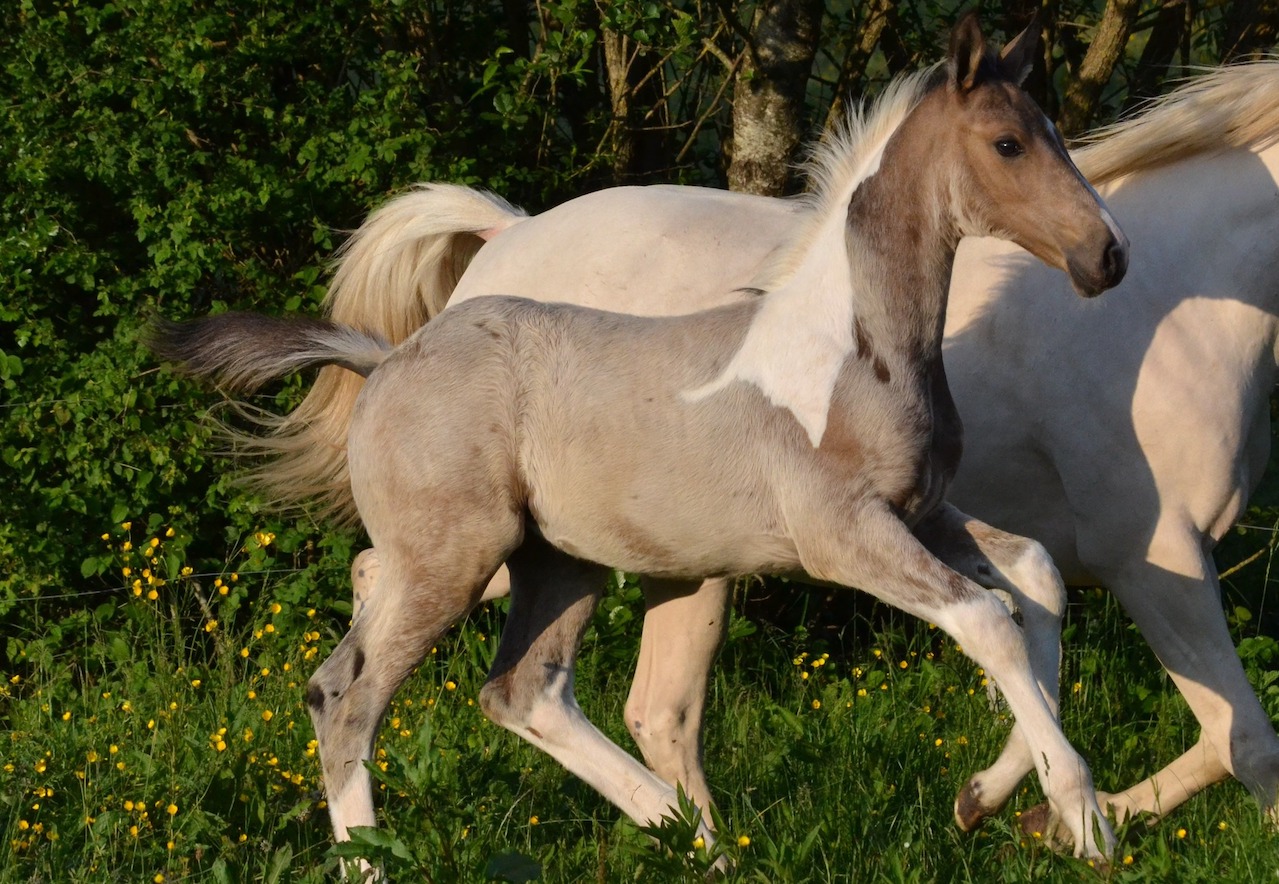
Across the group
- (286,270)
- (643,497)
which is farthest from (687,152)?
(643,497)

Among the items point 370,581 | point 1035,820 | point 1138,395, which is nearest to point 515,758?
point 370,581

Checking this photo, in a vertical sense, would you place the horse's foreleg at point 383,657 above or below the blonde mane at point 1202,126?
below

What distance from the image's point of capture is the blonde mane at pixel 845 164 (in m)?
3.43

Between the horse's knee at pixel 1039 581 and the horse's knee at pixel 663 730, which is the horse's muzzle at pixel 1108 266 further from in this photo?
the horse's knee at pixel 663 730

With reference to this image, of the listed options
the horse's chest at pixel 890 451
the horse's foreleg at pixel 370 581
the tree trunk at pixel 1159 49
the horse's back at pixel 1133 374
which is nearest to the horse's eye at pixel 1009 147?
the horse's chest at pixel 890 451

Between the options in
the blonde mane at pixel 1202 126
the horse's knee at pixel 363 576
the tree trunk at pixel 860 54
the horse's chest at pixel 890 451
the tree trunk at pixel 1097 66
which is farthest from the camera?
the tree trunk at pixel 860 54

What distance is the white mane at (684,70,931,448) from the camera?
3.30 meters

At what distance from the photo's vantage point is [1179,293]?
412cm

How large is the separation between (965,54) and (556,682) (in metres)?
1.71

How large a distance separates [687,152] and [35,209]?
8.36 ft

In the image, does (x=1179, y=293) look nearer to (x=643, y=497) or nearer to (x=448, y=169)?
(x=643, y=497)

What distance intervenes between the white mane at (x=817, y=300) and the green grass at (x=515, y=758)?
922 millimetres

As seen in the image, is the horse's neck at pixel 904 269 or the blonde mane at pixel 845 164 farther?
the blonde mane at pixel 845 164

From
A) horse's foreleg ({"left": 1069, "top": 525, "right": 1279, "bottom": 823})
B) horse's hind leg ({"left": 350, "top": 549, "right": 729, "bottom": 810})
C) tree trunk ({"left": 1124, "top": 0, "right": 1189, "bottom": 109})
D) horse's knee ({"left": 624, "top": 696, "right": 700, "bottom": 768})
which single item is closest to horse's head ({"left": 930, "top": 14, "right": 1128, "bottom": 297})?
horse's foreleg ({"left": 1069, "top": 525, "right": 1279, "bottom": 823})
